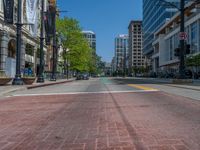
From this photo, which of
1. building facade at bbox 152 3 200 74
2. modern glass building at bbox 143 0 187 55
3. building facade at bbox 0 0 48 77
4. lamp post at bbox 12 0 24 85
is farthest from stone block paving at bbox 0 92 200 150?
modern glass building at bbox 143 0 187 55

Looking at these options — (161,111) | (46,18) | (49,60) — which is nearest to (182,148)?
(161,111)

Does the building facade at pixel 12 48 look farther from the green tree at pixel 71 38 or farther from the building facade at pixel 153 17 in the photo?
the building facade at pixel 153 17

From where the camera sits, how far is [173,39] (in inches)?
4424

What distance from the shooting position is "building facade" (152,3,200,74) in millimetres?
86475

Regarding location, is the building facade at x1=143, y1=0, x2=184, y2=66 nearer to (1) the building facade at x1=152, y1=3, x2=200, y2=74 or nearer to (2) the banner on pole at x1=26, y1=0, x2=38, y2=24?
(1) the building facade at x1=152, y1=3, x2=200, y2=74

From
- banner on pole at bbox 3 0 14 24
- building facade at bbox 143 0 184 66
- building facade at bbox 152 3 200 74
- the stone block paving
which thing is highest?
building facade at bbox 143 0 184 66

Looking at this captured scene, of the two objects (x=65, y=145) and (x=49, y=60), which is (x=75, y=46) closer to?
(x=49, y=60)

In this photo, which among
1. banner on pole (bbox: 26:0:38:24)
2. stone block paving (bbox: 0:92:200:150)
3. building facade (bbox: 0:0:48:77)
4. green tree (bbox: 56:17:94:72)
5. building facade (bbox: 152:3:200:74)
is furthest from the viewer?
building facade (bbox: 152:3:200:74)

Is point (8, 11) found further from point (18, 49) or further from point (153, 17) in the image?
point (153, 17)

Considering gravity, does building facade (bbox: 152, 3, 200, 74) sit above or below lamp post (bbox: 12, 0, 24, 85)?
above

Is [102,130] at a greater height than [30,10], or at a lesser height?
lesser

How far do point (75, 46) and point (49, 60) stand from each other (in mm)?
16685

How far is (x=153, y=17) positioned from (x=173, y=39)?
43460 millimetres

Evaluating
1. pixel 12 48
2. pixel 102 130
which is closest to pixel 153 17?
pixel 12 48
